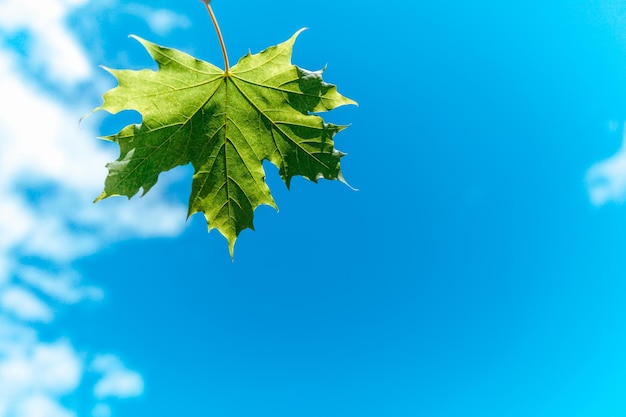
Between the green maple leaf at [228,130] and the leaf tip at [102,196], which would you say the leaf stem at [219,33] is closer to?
the green maple leaf at [228,130]

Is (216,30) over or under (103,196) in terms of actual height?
over

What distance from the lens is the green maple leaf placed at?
323cm

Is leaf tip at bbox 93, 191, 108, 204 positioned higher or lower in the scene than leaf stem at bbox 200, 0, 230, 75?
lower

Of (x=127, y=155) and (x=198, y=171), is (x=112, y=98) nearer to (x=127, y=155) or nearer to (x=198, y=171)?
(x=127, y=155)

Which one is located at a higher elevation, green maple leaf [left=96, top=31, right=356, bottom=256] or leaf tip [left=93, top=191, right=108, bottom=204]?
green maple leaf [left=96, top=31, right=356, bottom=256]

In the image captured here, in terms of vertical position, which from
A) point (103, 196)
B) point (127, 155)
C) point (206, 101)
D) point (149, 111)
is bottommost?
point (103, 196)

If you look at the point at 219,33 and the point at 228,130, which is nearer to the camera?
the point at 219,33

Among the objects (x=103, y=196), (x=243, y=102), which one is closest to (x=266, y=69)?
(x=243, y=102)

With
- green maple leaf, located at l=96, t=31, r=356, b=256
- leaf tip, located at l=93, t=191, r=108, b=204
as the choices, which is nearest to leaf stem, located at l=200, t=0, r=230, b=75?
green maple leaf, located at l=96, t=31, r=356, b=256

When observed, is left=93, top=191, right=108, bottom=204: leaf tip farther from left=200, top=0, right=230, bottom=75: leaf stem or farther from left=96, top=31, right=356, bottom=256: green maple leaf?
left=200, top=0, right=230, bottom=75: leaf stem

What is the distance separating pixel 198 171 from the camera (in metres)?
3.48

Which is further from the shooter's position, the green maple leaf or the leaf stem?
the green maple leaf

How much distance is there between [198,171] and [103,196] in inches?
23.3

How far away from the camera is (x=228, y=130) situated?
11.8 feet
